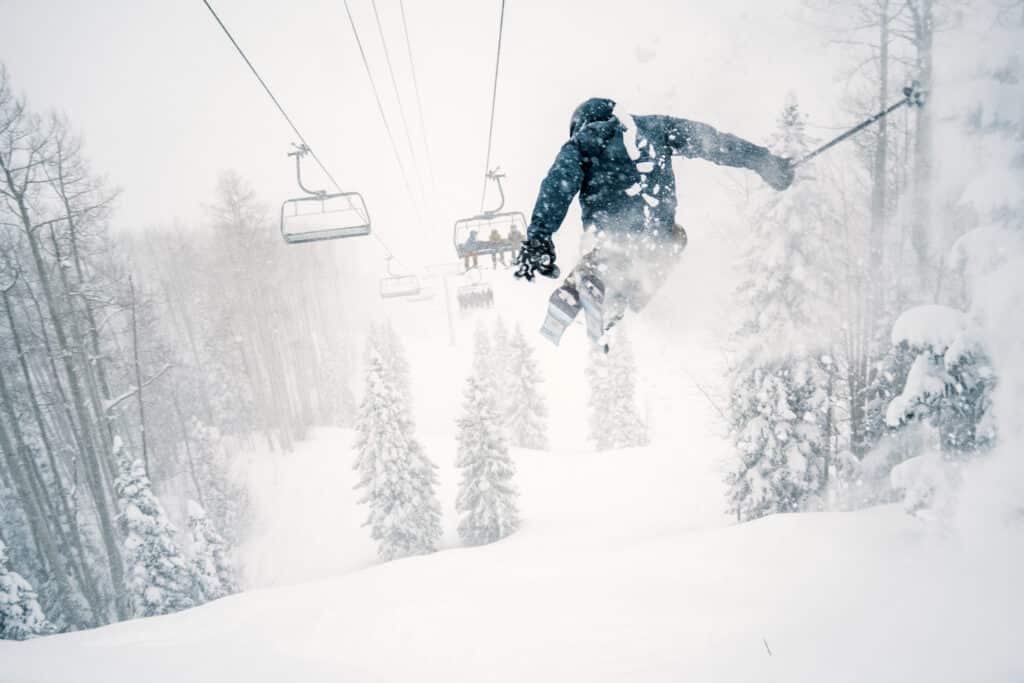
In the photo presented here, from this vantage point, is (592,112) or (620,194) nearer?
Result: (592,112)

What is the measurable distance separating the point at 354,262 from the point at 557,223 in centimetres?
6722

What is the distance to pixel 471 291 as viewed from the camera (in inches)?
595

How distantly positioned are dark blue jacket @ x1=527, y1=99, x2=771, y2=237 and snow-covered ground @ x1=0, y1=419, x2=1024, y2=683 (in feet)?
15.0

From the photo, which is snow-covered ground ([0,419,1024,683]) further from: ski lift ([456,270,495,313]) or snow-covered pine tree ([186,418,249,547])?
snow-covered pine tree ([186,418,249,547])

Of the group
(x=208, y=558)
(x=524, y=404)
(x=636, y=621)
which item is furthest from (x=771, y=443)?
(x=524, y=404)

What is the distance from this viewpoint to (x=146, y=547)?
1271cm

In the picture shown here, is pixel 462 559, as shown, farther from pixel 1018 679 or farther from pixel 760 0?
pixel 760 0

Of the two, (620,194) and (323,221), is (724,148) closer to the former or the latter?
(620,194)

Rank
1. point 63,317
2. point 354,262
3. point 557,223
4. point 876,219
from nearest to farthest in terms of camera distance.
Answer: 1. point 557,223
2. point 876,219
3. point 63,317
4. point 354,262

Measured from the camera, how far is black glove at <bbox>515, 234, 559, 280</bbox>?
10.4 ft

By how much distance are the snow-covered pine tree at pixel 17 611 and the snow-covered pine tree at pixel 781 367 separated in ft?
62.7

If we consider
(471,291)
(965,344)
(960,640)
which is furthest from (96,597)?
(965,344)

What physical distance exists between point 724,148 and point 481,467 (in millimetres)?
17497

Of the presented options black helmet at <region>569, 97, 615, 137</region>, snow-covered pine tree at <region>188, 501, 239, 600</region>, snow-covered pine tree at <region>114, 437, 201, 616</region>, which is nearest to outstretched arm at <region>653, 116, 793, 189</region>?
black helmet at <region>569, 97, 615, 137</region>
